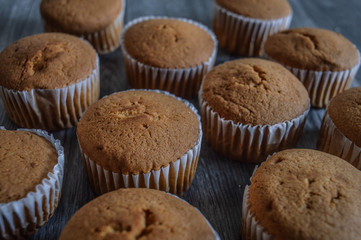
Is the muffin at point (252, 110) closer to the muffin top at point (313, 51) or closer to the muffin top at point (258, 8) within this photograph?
the muffin top at point (313, 51)

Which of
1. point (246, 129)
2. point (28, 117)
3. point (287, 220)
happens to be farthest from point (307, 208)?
point (28, 117)

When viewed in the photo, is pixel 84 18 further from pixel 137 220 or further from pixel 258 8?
pixel 137 220

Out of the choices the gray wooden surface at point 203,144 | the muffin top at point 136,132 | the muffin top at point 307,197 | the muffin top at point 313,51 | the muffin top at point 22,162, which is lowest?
the gray wooden surface at point 203,144

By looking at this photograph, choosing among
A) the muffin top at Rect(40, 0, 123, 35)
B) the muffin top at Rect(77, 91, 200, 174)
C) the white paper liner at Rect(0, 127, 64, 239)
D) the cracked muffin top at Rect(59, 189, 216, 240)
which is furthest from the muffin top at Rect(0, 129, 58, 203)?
the muffin top at Rect(40, 0, 123, 35)

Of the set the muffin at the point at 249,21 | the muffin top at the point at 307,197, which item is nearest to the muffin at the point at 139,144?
the muffin top at the point at 307,197

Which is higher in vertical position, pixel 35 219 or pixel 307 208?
pixel 307 208

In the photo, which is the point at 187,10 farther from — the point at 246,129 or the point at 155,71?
the point at 246,129

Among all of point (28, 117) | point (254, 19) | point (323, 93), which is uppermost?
point (254, 19)

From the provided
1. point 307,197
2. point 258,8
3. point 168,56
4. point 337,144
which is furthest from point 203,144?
point 258,8
